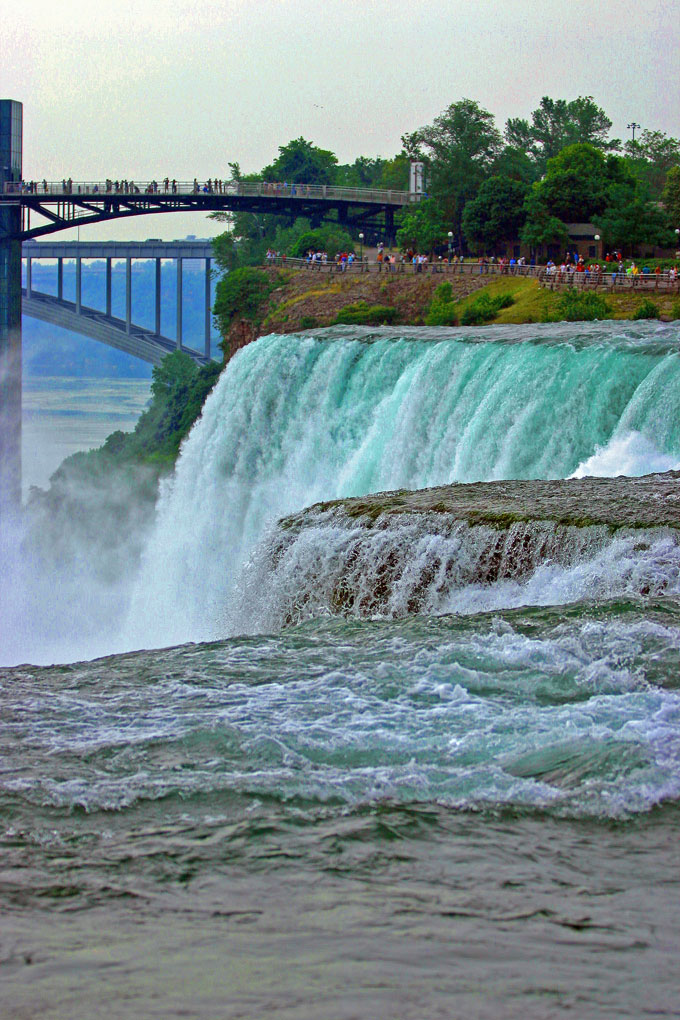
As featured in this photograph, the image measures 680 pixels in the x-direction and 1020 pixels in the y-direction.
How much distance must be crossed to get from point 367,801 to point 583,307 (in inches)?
983

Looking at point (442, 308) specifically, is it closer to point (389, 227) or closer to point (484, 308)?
point (484, 308)

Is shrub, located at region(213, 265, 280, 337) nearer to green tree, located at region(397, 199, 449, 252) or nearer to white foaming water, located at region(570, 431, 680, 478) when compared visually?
green tree, located at region(397, 199, 449, 252)

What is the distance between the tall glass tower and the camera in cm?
4747

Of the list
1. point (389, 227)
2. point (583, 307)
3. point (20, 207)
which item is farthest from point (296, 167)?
point (583, 307)

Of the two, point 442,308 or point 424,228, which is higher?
point 424,228

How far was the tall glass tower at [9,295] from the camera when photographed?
47469 mm

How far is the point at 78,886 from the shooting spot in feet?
20.0

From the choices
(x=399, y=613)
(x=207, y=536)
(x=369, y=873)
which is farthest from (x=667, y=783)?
(x=207, y=536)

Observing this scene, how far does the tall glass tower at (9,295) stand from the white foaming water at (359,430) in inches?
714

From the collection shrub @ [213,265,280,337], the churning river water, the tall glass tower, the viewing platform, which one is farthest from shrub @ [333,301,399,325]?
the churning river water

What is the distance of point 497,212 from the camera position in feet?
150

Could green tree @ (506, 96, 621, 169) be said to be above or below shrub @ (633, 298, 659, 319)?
above

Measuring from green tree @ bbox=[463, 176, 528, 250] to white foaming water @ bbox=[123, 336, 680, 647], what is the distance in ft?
60.3

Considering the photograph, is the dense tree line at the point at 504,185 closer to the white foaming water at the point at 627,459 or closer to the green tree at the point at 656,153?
the green tree at the point at 656,153
